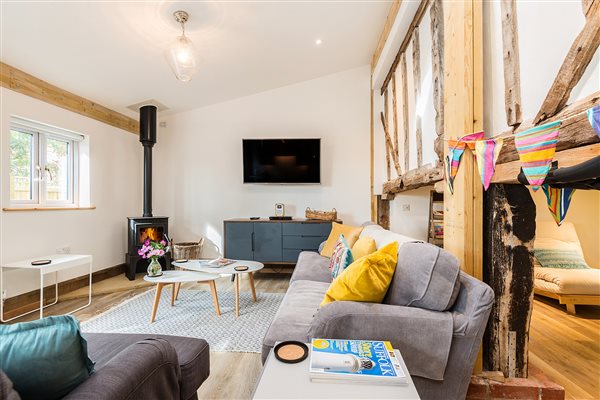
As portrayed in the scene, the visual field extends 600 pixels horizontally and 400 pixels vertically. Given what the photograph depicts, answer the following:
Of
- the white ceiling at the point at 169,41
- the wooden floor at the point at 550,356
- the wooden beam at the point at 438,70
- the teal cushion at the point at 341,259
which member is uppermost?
the white ceiling at the point at 169,41

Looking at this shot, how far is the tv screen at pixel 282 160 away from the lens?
456cm

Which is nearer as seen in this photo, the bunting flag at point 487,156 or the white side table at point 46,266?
the bunting flag at point 487,156

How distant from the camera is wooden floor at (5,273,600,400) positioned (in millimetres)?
1776

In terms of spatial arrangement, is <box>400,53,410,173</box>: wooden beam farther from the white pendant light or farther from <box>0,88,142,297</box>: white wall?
<box>0,88,142,297</box>: white wall

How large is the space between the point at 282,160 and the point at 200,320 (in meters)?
2.60

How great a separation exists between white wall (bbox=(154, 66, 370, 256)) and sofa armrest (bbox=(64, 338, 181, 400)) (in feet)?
12.1

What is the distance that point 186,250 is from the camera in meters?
4.54

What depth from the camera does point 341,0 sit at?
292 centimetres

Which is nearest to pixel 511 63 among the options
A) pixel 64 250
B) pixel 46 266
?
pixel 46 266

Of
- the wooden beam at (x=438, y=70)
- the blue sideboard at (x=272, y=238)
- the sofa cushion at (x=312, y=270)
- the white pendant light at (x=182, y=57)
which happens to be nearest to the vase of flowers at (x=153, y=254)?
the sofa cushion at (x=312, y=270)

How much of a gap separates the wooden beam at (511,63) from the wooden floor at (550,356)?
4.97ft

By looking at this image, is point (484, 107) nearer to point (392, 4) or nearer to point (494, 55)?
point (494, 55)

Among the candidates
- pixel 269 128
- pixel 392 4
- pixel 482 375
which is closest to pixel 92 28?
pixel 269 128

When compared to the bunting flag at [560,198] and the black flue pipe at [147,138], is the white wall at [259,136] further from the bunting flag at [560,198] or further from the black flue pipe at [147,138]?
the bunting flag at [560,198]
